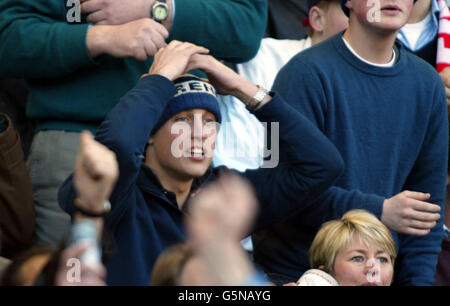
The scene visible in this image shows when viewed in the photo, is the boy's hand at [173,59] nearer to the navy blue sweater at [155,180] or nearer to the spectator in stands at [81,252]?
the navy blue sweater at [155,180]

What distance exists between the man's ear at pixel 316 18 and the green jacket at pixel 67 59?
87 centimetres

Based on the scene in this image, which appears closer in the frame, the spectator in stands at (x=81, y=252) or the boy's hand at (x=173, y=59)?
the spectator in stands at (x=81, y=252)

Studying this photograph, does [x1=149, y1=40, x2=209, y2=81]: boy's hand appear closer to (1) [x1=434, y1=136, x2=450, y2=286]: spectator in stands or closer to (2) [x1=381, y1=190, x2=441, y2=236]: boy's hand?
(2) [x1=381, y1=190, x2=441, y2=236]: boy's hand

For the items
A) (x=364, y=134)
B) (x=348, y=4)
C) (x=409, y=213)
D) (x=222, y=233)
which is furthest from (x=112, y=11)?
(x=222, y=233)

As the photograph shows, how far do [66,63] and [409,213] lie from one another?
4.65 feet

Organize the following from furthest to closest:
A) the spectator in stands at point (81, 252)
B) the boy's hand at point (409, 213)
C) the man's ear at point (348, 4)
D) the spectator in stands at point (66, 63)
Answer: the man's ear at point (348, 4)
the spectator in stands at point (66, 63)
the boy's hand at point (409, 213)
the spectator in stands at point (81, 252)

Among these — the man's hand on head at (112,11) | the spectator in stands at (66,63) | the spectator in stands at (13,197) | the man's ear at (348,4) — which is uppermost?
the man's ear at (348,4)

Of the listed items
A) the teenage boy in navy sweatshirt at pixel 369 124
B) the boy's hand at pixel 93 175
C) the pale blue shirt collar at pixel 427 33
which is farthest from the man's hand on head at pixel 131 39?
the pale blue shirt collar at pixel 427 33

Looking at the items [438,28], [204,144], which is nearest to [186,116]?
[204,144]

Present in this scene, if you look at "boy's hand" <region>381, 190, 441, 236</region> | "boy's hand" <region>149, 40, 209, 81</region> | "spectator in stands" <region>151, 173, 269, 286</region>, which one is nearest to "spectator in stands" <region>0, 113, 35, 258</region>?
"boy's hand" <region>149, 40, 209, 81</region>

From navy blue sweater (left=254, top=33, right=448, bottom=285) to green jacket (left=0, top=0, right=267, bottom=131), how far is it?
0.40 meters

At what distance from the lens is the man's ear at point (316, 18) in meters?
4.42

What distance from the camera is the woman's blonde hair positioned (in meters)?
3.16

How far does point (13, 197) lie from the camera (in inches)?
133
